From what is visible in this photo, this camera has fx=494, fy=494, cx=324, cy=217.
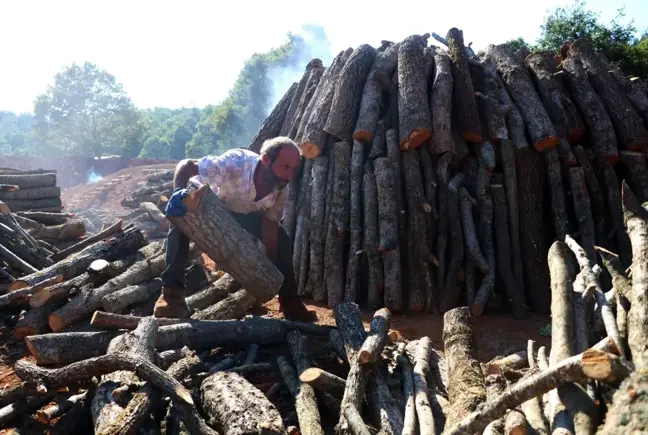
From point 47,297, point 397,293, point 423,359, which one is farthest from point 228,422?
point 397,293

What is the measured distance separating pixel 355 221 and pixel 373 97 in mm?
1831

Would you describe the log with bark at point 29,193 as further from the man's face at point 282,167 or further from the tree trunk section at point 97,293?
the man's face at point 282,167

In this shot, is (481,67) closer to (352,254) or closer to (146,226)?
(352,254)

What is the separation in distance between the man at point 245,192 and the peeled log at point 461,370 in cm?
184

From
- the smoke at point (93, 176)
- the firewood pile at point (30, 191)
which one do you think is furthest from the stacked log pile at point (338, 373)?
the smoke at point (93, 176)

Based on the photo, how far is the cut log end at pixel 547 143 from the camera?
20.9 ft

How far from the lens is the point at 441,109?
6.48 meters

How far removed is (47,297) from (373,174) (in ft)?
13.2

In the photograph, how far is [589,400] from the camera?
209cm

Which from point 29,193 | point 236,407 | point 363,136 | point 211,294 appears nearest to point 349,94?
point 363,136

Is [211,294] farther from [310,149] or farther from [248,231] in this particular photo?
[310,149]

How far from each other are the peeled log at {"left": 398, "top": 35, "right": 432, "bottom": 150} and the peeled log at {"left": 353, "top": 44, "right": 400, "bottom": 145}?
0.29m

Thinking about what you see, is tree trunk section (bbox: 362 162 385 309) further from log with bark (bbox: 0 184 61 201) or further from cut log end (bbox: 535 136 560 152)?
log with bark (bbox: 0 184 61 201)

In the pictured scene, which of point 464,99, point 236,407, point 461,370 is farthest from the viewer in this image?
point 464,99
